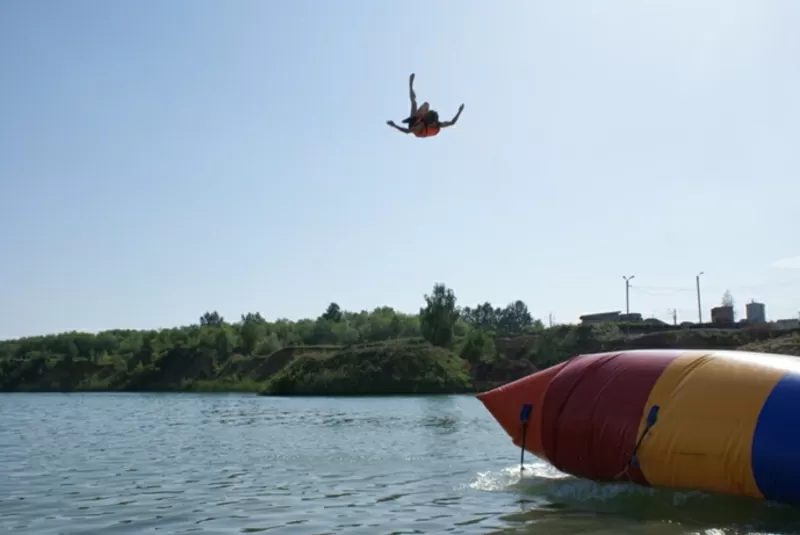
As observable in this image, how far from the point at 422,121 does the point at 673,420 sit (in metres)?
6.92

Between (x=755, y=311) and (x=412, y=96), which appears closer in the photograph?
(x=412, y=96)

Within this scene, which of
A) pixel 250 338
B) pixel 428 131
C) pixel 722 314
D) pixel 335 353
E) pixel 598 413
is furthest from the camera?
pixel 250 338

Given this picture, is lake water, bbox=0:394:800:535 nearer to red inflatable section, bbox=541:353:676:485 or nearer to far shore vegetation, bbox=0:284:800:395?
red inflatable section, bbox=541:353:676:485

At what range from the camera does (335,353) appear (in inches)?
3595

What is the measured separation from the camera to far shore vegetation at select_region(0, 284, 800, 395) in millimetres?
85000

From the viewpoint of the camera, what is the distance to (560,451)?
1477 centimetres

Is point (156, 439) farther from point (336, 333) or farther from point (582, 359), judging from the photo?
point (336, 333)

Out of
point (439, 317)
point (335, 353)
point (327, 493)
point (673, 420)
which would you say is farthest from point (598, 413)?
point (439, 317)

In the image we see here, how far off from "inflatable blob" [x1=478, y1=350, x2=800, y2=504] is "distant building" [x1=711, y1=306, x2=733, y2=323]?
104 m

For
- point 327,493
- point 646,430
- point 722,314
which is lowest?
point 327,493

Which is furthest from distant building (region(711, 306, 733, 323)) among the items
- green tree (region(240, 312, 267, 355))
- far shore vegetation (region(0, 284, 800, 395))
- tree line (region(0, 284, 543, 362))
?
green tree (region(240, 312, 267, 355))

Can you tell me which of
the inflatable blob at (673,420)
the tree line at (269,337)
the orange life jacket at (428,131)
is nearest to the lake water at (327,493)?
the inflatable blob at (673,420)

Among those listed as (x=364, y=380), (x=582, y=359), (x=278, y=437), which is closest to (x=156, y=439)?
(x=278, y=437)

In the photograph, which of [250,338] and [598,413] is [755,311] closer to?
[250,338]
